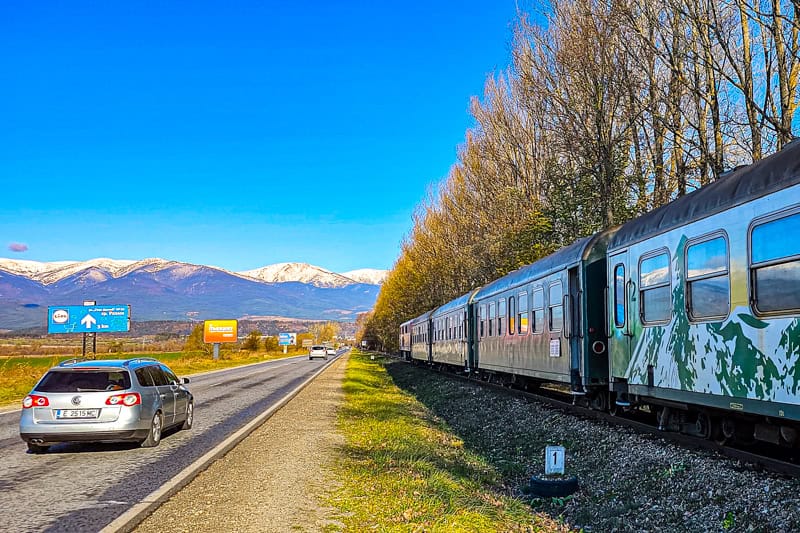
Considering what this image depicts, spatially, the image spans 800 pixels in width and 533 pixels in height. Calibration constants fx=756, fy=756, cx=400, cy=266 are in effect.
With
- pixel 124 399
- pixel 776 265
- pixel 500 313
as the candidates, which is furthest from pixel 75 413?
pixel 500 313

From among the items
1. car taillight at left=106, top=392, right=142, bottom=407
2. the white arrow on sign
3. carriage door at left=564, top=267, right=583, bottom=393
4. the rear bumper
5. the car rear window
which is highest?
the white arrow on sign

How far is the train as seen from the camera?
740 centimetres

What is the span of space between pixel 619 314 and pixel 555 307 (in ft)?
11.7

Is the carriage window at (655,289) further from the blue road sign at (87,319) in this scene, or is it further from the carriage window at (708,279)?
the blue road sign at (87,319)

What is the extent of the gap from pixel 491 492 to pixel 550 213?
21539 millimetres

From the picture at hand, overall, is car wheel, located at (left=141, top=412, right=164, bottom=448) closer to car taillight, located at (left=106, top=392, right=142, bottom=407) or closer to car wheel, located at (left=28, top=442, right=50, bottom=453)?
car taillight, located at (left=106, top=392, right=142, bottom=407)

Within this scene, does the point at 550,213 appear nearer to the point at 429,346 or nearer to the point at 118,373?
the point at 429,346

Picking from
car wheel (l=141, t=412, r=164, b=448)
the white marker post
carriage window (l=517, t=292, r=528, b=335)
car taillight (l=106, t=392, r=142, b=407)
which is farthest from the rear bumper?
carriage window (l=517, t=292, r=528, b=335)

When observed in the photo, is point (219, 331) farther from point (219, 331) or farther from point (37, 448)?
point (37, 448)

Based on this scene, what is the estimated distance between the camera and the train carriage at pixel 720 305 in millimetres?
7309

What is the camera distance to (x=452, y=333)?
3191 cm

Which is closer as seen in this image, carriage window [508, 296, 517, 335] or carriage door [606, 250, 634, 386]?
carriage door [606, 250, 634, 386]

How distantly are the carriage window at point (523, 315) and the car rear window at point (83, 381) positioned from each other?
9481 millimetres

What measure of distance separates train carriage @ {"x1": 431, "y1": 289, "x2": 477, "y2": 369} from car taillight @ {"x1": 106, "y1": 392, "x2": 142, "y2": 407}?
16.3 meters
